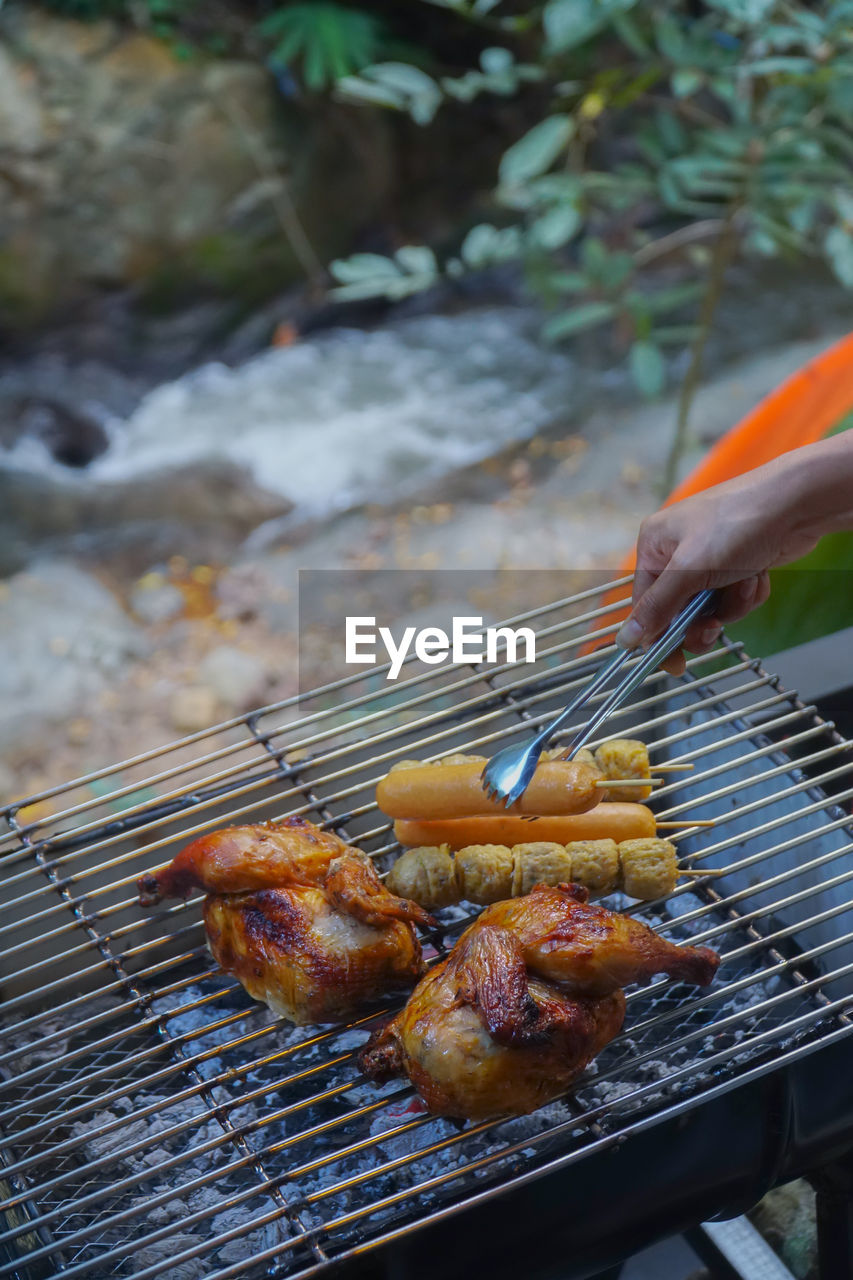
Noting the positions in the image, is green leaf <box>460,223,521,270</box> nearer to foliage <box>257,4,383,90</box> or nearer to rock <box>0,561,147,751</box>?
rock <box>0,561,147,751</box>

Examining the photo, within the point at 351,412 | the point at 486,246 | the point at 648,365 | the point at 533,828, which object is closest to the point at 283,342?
the point at 351,412

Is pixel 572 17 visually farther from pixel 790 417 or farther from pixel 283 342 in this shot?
pixel 283 342

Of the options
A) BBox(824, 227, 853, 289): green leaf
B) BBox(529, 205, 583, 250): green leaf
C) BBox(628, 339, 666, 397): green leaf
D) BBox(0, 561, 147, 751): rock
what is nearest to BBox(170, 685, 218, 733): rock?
BBox(0, 561, 147, 751): rock

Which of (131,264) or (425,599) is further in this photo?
(131,264)

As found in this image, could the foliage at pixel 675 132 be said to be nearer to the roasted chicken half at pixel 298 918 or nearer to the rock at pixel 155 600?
the rock at pixel 155 600

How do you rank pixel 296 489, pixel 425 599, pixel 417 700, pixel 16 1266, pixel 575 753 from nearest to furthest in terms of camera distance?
pixel 16 1266, pixel 575 753, pixel 417 700, pixel 425 599, pixel 296 489

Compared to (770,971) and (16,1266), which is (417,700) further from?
(16,1266)

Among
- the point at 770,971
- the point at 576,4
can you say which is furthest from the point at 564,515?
the point at 770,971
